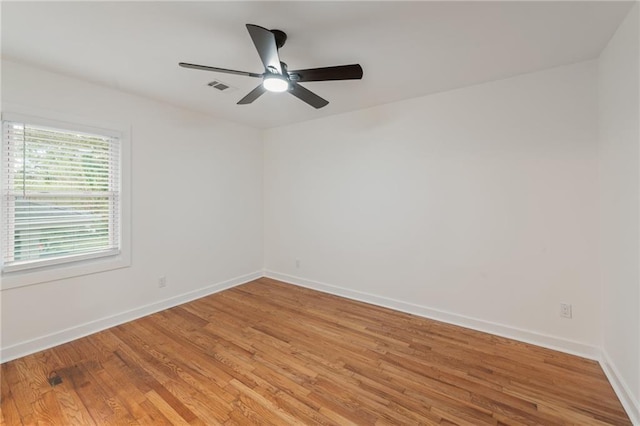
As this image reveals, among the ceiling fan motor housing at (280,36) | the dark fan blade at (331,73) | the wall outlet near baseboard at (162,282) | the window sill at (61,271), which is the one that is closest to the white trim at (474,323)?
the wall outlet near baseboard at (162,282)

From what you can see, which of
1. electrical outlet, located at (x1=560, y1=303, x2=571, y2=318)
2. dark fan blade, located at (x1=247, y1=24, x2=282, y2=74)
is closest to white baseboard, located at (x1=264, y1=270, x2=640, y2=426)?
electrical outlet, located at (x1=560, y1=303, x2=571, y2=318)

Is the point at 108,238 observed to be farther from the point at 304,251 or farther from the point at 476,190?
the point at 476,190

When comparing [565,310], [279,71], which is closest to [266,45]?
[279,71]

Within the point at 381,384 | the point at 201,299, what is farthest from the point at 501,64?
the point at 201,299

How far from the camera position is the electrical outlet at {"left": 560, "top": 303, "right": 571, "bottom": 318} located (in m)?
2.37

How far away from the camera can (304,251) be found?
4.14m

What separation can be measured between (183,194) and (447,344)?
3411 millimetres

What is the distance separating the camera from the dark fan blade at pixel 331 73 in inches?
73.9

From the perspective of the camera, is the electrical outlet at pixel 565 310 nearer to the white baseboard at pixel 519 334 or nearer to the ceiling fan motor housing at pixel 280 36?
the white baseboard at pixel 519 334

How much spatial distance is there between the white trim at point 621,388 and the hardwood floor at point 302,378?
49 mm

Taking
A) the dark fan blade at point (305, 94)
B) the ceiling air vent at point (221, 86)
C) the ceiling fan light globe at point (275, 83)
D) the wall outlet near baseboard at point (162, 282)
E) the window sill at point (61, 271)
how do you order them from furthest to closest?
the wall outlet near baseboard at point (162, 282), the ceiling air vent at point (221, 86), the window sill at point (61, 271), the dark fan blade at point (305, 94), the ceiling fan light globe at point (275, 83)

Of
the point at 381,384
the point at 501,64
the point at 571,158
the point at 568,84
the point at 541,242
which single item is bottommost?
the point at 381,384

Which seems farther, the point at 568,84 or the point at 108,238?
the point at 108,238

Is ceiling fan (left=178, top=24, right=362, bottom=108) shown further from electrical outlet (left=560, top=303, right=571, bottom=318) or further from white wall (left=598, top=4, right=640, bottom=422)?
electrical outlet (left=560, top=303, right=571, bottom=318)
